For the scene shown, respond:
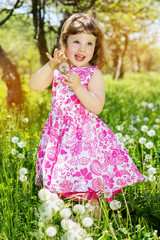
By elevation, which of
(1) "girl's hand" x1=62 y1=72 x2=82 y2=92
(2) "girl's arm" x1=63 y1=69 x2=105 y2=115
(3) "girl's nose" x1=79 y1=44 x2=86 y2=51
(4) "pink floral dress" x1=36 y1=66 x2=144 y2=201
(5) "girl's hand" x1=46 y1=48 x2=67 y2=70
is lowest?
(4) "pink floral dress" x1=36 y1=66 x2=144 y2=201

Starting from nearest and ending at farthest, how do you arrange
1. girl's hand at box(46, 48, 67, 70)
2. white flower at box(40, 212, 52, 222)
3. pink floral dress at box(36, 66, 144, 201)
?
1. white flower at box(40, 212, 52, 222)
2. pink floral dress at box(36, 66, 144, 201)
3. girl's hand at box(46, 48, 67, 70)

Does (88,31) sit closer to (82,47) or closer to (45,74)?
(82,47)

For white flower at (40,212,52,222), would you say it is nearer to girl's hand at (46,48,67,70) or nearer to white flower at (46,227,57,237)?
white flower at (46,227,57,237)

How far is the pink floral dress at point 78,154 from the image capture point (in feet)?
6.70

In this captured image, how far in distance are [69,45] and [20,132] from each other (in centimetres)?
132

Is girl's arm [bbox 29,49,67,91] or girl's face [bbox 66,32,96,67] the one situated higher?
girl's face [bbox 66,32,96,67]

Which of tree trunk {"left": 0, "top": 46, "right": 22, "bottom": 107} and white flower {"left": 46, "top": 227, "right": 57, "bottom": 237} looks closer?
white flower {"left": 46, "top": 227, "right": 57, "bottom": 237}

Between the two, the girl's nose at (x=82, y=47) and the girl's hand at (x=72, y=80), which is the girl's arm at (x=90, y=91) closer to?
the girl's hand at (x=72, y=80)

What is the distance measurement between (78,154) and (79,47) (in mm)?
837

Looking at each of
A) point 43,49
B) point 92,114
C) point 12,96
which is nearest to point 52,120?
point 92,114

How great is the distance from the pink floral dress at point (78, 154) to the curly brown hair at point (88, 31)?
0.28m

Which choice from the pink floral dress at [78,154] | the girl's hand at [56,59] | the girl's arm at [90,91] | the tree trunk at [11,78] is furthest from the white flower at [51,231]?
the tree trunk at [11,78]

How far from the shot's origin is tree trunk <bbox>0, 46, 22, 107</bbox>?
4.50 meters

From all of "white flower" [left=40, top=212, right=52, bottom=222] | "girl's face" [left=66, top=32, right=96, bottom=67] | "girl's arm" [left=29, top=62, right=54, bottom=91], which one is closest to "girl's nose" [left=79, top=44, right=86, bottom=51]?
"girl's face" [left=66, top=32, right=96, bottom=67]
